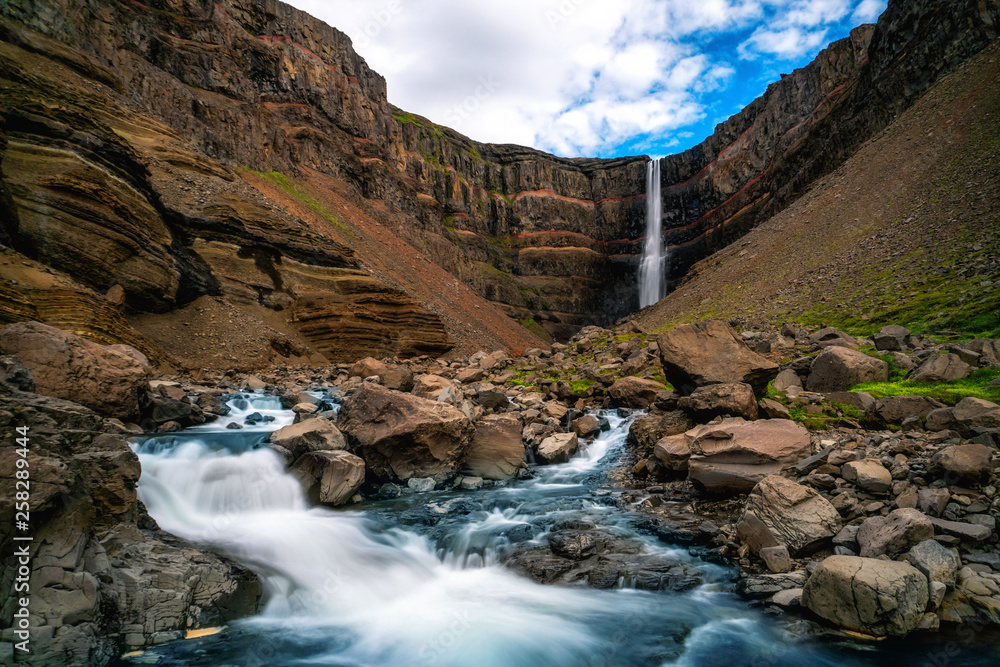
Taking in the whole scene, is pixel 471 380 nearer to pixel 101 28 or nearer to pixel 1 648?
pixel 1 648

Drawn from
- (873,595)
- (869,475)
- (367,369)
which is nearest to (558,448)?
(869,475)

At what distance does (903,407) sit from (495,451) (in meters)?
8.42

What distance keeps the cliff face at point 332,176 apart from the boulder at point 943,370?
2448 centimetres

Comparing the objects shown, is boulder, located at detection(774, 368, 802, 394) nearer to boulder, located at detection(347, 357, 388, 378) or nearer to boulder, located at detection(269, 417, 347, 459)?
boulder, located at detection(269, 417, 347, 459)

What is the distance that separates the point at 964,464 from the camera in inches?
233

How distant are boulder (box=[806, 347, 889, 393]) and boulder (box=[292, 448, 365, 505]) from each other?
11075 mm

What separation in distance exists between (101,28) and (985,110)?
59701 mm

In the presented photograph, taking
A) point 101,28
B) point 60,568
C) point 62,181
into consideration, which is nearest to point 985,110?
point 60,568

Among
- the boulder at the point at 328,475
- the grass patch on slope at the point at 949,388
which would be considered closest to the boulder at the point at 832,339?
the grass patch on slope at the point at 949,388

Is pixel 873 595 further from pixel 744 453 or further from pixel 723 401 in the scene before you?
pixel 723 401

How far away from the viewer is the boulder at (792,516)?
604 cm

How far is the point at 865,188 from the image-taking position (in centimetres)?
3350

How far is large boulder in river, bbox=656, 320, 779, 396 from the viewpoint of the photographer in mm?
10844

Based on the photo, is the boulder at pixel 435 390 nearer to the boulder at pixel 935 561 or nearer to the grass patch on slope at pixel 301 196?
the boulder at pixel 935 561
